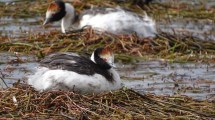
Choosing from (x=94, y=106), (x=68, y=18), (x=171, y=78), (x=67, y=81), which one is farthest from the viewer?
(x=68, y=18)

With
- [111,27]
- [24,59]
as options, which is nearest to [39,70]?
[24,59]

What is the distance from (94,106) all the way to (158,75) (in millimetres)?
3192

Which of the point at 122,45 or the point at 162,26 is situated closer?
the point at 122,45

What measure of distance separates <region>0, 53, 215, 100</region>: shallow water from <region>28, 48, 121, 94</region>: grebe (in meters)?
0.66

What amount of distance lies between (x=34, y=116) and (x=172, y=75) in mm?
3677

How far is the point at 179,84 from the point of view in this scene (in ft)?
36.1

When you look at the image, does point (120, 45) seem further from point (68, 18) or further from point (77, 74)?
point (77, 74)

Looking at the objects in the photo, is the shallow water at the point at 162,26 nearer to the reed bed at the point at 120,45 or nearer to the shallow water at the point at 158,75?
the reed bed at the point at 120,45

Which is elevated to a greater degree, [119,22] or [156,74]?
[156,74]

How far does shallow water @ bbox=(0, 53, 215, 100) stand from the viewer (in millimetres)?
10562

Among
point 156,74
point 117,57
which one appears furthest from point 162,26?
point 156,74

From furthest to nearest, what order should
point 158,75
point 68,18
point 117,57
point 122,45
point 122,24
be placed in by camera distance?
point 68,18 → point 122,24 → point 122,45 → point 117,57 → point 158,75

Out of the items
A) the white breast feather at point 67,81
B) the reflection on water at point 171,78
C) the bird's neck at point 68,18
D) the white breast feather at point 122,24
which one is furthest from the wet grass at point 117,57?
the bird's neck at point 68,18

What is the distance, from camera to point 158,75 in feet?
38.3
